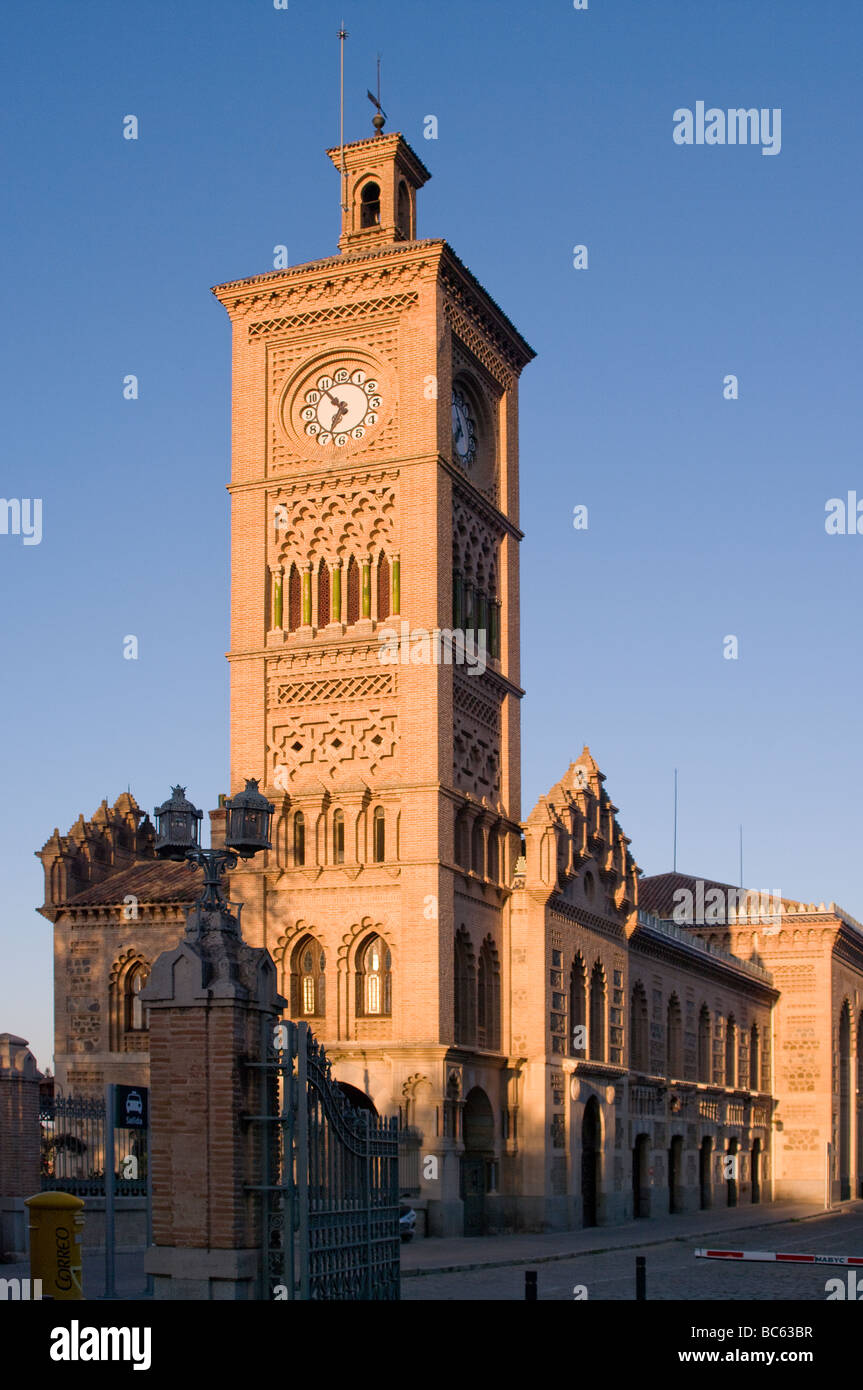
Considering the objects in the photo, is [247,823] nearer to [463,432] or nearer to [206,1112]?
[206,1112]

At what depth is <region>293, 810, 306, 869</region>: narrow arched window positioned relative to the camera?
45.0 m

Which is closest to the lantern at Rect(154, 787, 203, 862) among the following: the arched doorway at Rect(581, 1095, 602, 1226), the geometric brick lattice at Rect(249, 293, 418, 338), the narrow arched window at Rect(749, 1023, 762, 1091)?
the geometric brick lattice at Rect(249, 293, 418, 338)

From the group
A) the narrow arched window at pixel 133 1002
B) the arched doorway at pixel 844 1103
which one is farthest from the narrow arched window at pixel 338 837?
the arched doorway at pixel 844 1103

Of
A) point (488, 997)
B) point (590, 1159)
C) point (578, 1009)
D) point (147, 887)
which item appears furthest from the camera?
point (590, 1159)

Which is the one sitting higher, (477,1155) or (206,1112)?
(206,1112)

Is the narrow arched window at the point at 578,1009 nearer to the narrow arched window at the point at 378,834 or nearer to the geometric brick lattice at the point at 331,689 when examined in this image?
the narrow arched window at the point at 378,834

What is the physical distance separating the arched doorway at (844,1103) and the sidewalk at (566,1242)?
20.6m

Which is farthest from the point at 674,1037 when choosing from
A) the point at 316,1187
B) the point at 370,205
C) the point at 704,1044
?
the point at 316,1187

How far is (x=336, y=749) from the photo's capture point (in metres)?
45.2

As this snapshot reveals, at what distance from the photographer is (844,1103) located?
3255 inches

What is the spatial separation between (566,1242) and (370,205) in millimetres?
28511

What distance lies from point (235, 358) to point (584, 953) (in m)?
19.7
